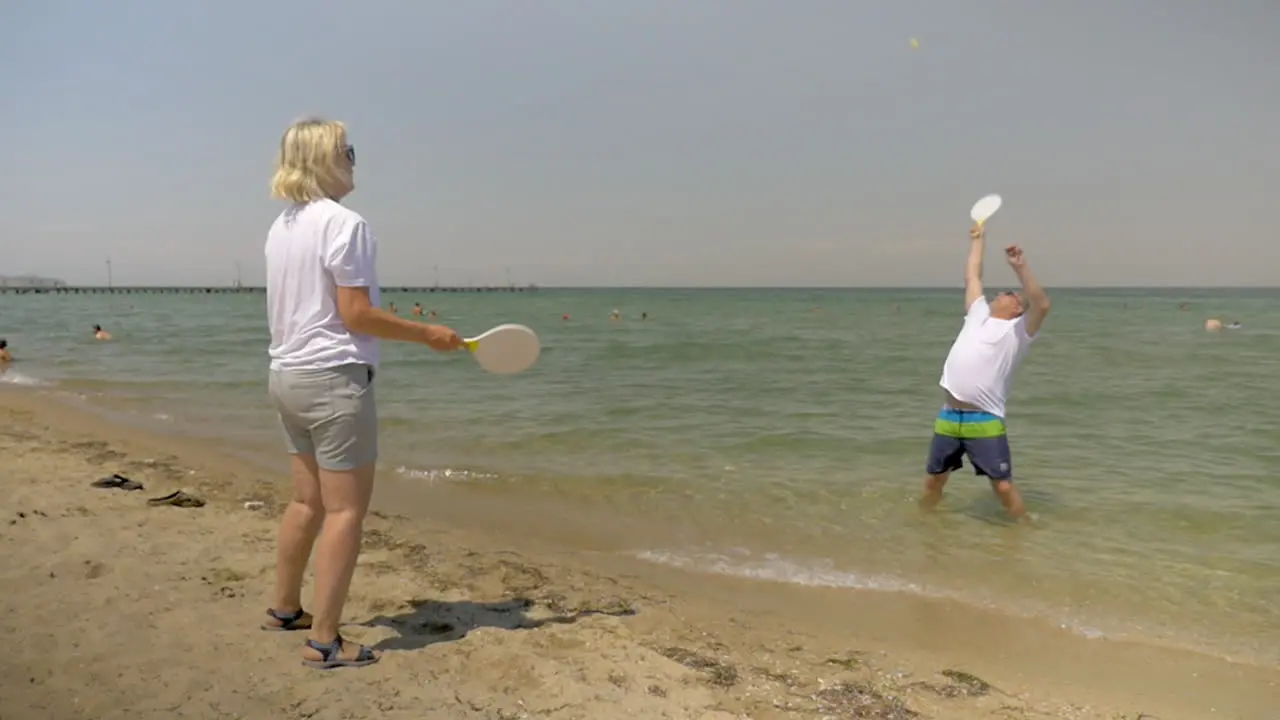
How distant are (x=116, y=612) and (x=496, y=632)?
66.0 inches

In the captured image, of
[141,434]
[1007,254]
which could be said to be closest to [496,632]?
[1007,254]

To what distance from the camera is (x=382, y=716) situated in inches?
108

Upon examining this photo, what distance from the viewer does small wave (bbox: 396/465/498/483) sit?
7320 mm

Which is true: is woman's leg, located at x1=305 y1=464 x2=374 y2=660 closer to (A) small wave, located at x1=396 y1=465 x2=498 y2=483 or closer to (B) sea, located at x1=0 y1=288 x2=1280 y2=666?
(B) sea, located at x1=0 y1=288 x2=1280 y2=666

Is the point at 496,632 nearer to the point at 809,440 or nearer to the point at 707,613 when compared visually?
the point at 707,613

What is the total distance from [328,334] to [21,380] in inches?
597

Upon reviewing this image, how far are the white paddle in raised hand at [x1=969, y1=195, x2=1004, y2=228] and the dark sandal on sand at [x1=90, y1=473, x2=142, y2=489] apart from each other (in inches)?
259

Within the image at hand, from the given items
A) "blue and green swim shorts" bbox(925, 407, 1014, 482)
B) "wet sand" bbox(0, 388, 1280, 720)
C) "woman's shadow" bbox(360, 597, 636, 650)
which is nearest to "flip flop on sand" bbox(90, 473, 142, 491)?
"wet sand" bbox(0, 388, 1280, 720)

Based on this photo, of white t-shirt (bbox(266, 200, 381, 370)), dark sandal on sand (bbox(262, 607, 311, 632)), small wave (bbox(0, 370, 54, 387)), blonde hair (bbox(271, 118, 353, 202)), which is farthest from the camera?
small wave (bbox(0, 370, 54, 387))

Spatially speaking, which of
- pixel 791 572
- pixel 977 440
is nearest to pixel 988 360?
pixel 977 440

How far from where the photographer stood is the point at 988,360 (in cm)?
579

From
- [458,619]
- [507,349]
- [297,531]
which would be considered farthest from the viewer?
[458,619]

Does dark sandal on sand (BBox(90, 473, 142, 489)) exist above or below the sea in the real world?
above

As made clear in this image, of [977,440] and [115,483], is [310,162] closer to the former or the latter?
[115,483]
